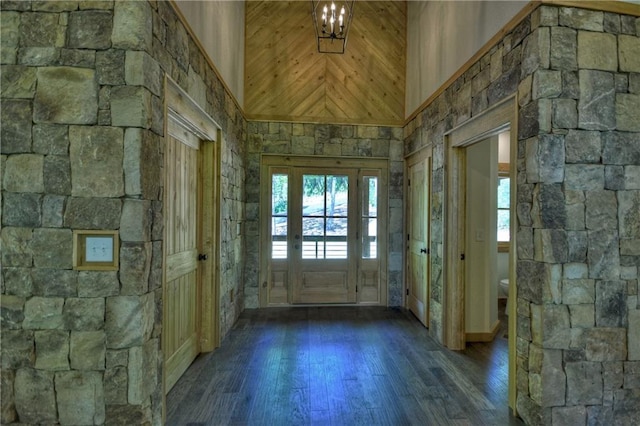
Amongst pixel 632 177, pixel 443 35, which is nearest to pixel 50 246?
pixel 632 177

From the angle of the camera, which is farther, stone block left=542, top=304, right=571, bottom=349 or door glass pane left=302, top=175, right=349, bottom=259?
door glass pane left=302, top=175, right=349, bottom=259

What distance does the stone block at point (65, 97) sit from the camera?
1.72m

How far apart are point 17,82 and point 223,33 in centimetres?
214

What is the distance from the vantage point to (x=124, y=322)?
5.66ft

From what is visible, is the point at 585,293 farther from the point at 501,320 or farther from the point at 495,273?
the point at 501,320

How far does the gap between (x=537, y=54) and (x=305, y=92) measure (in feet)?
10.4

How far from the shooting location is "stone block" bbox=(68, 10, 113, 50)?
5.66 feet

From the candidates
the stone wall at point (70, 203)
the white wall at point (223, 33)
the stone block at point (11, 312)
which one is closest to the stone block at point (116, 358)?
the stone wall at point (70, 203)

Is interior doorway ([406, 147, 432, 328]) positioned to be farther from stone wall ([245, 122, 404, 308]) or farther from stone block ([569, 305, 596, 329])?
stone block ([569, 305, 596, 329])

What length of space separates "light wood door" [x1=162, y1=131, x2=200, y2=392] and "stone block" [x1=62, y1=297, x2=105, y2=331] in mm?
573

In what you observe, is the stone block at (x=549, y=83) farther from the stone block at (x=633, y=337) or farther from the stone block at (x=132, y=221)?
the stone block at (x=132, y=221)

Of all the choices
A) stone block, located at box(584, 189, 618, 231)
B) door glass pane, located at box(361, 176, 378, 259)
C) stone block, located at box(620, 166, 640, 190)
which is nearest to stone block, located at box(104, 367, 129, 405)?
stone block, located at box(584, 189, 618, 231)

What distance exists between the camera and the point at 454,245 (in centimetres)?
328

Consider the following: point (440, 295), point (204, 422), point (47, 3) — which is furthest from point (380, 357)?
point (47, 3)
